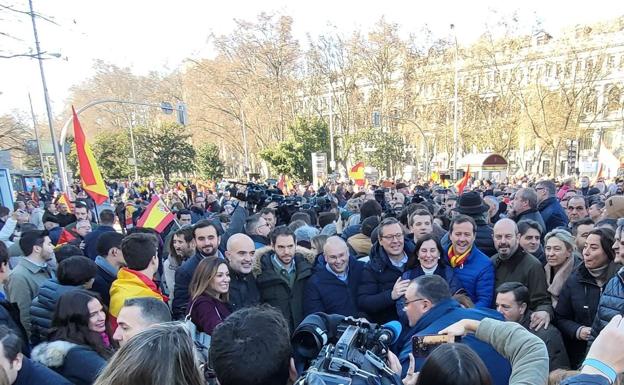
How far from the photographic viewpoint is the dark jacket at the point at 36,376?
1.96 meters

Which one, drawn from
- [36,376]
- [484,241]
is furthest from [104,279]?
[484,241]

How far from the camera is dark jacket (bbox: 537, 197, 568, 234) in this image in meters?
5.93

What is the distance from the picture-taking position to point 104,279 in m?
3.66

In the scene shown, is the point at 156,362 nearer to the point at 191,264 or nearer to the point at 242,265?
the point at 242,265

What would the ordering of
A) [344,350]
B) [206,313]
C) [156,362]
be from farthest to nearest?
1. [206,313]
2. [156,362]
3. [344,350]

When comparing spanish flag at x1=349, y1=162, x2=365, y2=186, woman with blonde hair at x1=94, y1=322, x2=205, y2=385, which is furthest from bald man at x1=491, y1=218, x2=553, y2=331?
spanish flag at x1=349, y1=162, x2=365, y2=186

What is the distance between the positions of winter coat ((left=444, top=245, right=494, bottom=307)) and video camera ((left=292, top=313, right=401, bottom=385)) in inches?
77.0

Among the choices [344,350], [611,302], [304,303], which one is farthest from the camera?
[304,303]

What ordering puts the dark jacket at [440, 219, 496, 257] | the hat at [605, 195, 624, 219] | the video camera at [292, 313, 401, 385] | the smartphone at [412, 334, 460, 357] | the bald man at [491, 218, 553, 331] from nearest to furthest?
the video camera at [292, 313, 401, 385]
the smartphone at [412, 334, 460, 357]
the bald man at [491, 218, 553, 331]
the dark jacket at [440, 219, 496, 257]
the hat at [605, 195, 624, 219]

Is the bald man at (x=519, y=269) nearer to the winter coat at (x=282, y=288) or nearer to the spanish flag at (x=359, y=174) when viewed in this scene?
the winter coat at (x=282, y=288)

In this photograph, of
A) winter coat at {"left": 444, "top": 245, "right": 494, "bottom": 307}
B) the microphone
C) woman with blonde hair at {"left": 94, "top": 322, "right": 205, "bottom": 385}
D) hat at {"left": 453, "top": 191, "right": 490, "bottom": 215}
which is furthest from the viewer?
hat at {"left": 453, "top": 191, "right": 490, "bottom": 215}

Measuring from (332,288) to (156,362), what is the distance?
7.25ft

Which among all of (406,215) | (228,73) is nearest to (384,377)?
(406,215)

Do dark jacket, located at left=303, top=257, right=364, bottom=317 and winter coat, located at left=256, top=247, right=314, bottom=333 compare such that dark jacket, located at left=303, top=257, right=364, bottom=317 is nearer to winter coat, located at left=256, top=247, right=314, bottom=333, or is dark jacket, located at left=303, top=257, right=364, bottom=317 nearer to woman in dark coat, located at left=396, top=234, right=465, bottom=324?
winter coat, located at left=256, top=247, right=314, bottom=333
